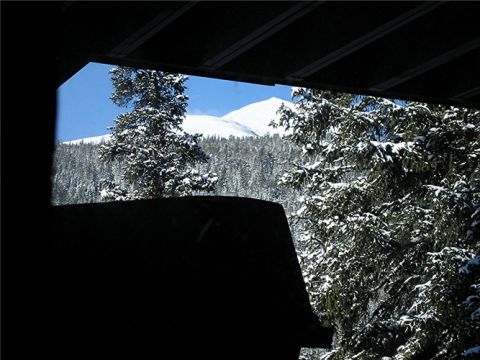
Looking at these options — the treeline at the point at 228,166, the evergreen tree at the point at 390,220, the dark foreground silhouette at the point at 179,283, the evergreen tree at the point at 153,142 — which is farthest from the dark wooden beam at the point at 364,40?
the treeline at the point at 228,166

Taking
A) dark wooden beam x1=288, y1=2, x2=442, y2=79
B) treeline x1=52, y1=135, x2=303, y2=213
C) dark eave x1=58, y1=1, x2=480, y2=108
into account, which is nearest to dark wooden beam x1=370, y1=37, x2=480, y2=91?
dark eave x1=58, y1=1, x2=480, y2=108

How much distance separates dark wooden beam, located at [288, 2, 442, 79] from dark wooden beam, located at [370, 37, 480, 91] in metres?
0.57

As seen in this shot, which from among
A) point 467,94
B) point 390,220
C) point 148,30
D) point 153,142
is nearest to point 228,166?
point 153,142

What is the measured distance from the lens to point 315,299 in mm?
17172

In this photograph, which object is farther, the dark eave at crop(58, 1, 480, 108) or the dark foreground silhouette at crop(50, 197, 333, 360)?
the dark eave at crop(58, 1, 480, 108)

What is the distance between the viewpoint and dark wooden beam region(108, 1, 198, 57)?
13.8ft

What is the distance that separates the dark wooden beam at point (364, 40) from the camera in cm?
456

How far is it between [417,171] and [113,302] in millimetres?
13436

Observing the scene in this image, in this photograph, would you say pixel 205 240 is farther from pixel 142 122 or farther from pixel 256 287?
pixel 142 122

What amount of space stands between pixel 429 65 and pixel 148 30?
214cm

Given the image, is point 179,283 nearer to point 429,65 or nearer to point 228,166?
point 429,65

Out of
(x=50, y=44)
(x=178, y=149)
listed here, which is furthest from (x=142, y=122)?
(x=50, y=44)

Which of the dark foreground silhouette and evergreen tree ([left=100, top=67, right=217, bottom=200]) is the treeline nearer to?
evergreen tree ([left=100, top=67, right=217, bottom=200])

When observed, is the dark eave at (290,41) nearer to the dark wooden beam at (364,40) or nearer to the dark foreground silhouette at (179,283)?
the dark wooden beam at (364,40)
